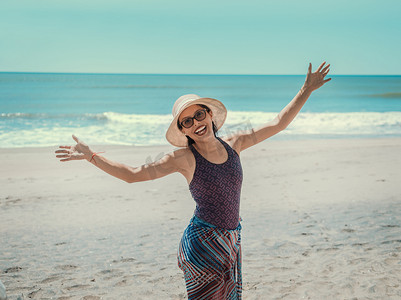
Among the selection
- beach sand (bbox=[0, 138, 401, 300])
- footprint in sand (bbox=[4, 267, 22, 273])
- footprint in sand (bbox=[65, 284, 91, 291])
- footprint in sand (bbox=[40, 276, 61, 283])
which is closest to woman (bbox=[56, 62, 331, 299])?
beach sand (bbox=[0, 138, 401, 300])

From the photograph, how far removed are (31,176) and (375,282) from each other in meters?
7.41

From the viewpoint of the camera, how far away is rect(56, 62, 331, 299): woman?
2.34 m

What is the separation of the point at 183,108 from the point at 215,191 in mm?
492

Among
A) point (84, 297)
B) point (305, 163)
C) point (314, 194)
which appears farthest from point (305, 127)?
point (84, 297)

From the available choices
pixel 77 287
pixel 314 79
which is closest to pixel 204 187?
pixel 314 79

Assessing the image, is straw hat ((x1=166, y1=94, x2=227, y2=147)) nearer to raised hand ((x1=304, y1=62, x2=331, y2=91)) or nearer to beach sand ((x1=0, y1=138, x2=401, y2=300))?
raised hand ((x1=304, y1=62, x2=331, y2=91))

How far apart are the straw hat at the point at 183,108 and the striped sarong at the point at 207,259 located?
19.9 inches

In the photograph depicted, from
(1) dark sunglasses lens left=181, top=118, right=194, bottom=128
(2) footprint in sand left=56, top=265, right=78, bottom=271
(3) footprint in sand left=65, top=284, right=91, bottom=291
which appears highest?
(1) dark sunglasses lens left=181, top=118, right=194, bottom=128

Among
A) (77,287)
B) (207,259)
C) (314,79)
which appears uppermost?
(314,79)

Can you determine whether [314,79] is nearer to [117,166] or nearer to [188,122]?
[188,122]

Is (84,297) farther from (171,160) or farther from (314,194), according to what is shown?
(314,194)

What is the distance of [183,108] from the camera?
2463mm

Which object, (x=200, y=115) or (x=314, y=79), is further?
(x=314, y=79)

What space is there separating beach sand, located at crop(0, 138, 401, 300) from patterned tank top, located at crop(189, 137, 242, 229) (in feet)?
5.89
